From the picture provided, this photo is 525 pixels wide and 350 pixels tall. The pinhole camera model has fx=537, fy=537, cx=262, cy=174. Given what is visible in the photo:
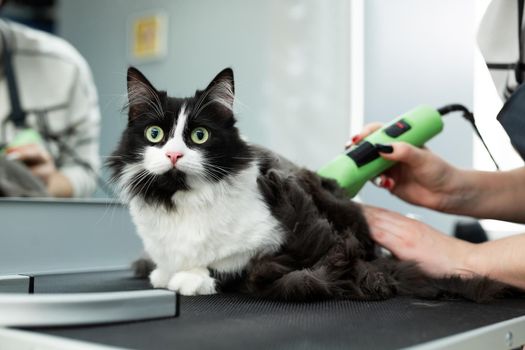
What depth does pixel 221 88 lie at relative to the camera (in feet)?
2.59

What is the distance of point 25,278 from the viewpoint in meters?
0.82

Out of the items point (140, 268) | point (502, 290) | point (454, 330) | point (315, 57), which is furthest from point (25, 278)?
point (315, 57)

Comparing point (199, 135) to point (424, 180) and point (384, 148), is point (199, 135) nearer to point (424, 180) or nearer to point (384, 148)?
point (384, 148)

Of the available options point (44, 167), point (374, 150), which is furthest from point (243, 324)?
point (44, 167)

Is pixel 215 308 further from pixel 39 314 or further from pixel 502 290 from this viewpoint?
pixel 502 290

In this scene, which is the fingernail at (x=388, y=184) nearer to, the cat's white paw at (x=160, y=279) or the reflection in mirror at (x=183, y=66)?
the reflection in mirror at (x=183, y=66)

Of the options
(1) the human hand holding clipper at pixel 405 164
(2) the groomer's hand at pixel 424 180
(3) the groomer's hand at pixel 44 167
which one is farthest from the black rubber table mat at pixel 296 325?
(3) the groomer's hand at pixel 44 167

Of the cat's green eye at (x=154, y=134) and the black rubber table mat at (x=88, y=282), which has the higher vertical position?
the cat's green eye at (x=154, y=134)

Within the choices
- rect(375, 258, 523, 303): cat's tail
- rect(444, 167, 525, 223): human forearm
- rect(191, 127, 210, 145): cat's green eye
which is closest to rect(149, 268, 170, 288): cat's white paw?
rect(191, 127, 210, 145): cat's green eye

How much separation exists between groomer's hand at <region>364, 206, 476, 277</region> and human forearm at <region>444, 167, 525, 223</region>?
0.97ft

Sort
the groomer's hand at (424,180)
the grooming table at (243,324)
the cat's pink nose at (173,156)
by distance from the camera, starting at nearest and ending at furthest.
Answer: the grooming table at (243,324) → the cat's pink nose at (173,156) → the groomer's hand at (424,180)

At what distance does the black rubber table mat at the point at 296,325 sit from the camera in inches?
18.4

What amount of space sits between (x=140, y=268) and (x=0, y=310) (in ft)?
1.83

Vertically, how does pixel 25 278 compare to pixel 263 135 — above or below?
below
